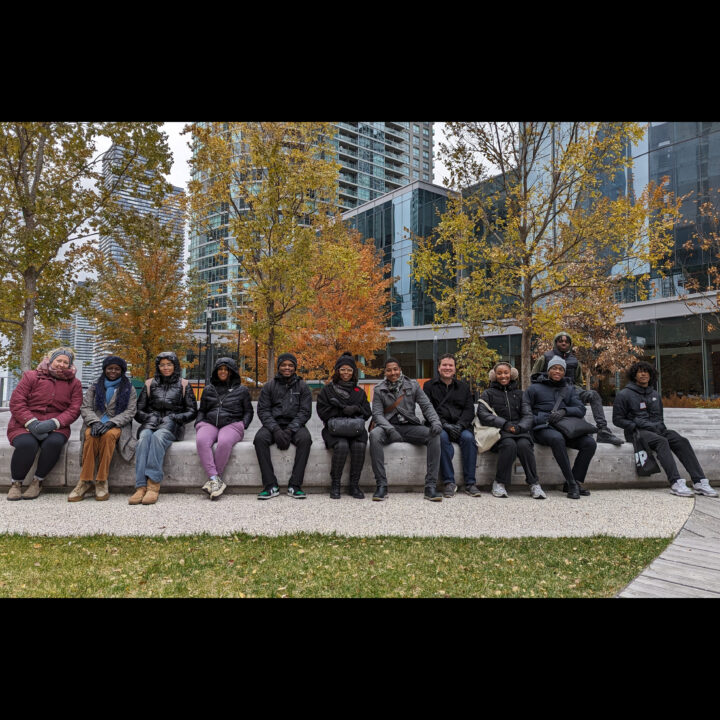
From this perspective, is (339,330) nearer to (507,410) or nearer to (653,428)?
(507,410)

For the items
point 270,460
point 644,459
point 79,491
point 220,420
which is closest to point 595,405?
point 644,459

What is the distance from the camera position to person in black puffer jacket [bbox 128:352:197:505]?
6.25m

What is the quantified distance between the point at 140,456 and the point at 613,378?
2441 cm

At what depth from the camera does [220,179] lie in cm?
1106

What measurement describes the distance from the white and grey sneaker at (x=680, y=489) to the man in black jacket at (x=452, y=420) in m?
2.52

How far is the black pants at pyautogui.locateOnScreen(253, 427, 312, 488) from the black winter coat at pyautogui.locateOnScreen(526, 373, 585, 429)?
3235 millimetres

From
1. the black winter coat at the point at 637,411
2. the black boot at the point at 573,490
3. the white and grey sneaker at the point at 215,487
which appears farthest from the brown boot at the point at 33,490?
the black winter coat at the point at 637,411

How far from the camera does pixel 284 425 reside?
270 inches

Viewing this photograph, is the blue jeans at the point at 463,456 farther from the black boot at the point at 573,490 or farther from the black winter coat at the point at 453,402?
the black boot at the point at 573,490

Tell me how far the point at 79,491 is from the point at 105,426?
0.84 meters

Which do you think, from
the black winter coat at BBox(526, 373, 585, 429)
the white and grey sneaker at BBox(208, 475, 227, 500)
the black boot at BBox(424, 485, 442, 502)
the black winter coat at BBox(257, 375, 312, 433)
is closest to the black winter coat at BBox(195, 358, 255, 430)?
the black winter coat at BBox(257, 375, 312, 433)
